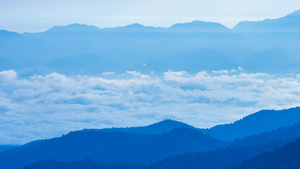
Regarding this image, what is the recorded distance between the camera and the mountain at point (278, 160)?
114919mm

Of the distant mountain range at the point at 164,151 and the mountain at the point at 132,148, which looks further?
the mountain at the point at 132,148

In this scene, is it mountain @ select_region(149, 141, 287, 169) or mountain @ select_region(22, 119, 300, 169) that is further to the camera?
mountain @ select_region(22, 119, 300, 169)

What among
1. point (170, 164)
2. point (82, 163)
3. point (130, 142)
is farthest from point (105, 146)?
point (170, 164)

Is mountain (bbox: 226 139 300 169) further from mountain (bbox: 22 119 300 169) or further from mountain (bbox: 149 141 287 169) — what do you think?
mountain (bbox: 149 141 287 169)

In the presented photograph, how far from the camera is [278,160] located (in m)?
118

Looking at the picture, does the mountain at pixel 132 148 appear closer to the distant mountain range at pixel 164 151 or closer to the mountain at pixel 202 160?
the distant mountain range at pixel 164 151

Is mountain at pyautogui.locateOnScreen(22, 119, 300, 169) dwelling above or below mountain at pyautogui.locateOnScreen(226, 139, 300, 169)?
above

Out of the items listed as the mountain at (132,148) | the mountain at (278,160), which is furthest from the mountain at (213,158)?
the mountain at (132,148)

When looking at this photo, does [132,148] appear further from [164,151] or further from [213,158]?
[213,158]

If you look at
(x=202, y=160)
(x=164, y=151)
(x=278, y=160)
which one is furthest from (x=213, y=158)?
(x=164, y=151)

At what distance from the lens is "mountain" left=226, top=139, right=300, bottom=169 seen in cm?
11492

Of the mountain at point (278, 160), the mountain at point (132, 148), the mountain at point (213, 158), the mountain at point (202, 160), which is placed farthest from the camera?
the mountain at point (132, 148)

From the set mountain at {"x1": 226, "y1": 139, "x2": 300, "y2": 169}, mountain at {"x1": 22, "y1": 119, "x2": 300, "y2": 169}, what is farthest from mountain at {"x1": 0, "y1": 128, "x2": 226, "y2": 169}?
mountain at {"x1": 226, "y1": 139, "x2": 300, "y2": 169}

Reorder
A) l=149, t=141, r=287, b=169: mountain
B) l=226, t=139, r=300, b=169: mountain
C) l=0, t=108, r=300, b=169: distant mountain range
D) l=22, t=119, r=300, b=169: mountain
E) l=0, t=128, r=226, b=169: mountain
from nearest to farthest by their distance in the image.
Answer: l=226, t=139, r=300, b=169: mountain, l=149, t=141, r=287, b=169: mountain, l=22, t=119, r=300, b=169: mountain, l=0, t=108, r=300, b=169: distant mountain range, l=0, t=128, r=226, b=169: mountain
